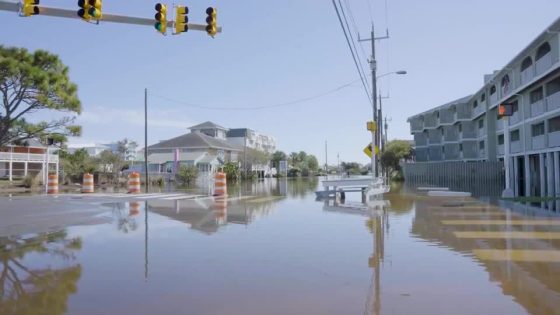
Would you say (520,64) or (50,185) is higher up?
(520,64)

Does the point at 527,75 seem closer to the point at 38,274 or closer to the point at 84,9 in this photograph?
the point at 84,9

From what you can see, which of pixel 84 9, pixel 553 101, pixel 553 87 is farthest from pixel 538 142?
pixel 84 9

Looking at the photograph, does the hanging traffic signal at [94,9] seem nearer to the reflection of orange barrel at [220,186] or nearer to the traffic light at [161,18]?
the traffic light at [161,18]

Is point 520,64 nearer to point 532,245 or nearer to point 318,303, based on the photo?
point 532,245

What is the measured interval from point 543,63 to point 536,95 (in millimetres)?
4599

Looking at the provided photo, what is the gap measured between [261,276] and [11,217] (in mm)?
9812

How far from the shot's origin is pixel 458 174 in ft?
145

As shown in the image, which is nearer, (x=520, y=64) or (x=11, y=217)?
(x=11, y=217)

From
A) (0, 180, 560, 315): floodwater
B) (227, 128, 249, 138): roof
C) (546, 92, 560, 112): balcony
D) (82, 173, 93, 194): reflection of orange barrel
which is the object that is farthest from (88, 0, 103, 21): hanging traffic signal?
(227, 128, 249, 138): roof

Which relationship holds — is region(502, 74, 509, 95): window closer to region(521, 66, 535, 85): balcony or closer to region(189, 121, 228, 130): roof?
region(521, 66, 535, 85): balcony

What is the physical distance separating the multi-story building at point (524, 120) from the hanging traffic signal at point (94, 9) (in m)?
19.3

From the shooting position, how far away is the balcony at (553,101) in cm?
2864

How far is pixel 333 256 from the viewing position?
834 cm

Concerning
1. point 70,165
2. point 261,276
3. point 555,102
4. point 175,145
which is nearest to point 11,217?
point 261,276
